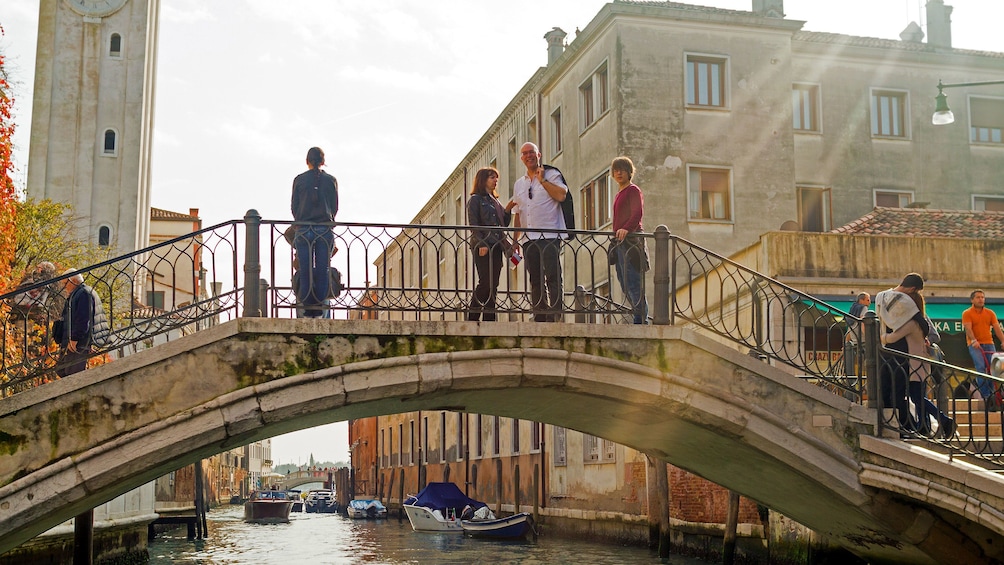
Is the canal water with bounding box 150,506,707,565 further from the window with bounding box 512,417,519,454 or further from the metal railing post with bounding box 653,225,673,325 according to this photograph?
the metal railing post with bounding box 653,225,673,325

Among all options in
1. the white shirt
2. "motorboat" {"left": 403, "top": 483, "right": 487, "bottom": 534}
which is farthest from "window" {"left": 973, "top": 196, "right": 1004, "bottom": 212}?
the white shirt

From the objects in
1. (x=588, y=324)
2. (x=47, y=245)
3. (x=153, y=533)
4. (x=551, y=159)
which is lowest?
(x=153, y=533)

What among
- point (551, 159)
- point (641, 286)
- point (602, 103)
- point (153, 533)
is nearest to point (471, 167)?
point (551, 159)

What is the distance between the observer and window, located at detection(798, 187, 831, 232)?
871 inches

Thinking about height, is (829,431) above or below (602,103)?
below

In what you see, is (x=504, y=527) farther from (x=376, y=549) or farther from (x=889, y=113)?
(x=889, y=113)

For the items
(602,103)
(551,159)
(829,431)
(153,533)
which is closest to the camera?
(829,431)

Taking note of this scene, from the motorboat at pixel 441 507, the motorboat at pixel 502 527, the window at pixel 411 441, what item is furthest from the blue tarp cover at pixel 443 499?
the window at pixel 411 441

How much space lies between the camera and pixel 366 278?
9.13 m

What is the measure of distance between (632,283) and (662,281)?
1.00ft

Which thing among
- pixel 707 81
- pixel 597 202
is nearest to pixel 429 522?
pixel 597 202

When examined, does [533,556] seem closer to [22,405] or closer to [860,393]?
[860,393]

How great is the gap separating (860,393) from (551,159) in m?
15.3

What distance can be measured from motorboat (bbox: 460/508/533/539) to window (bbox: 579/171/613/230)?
20.3ft
